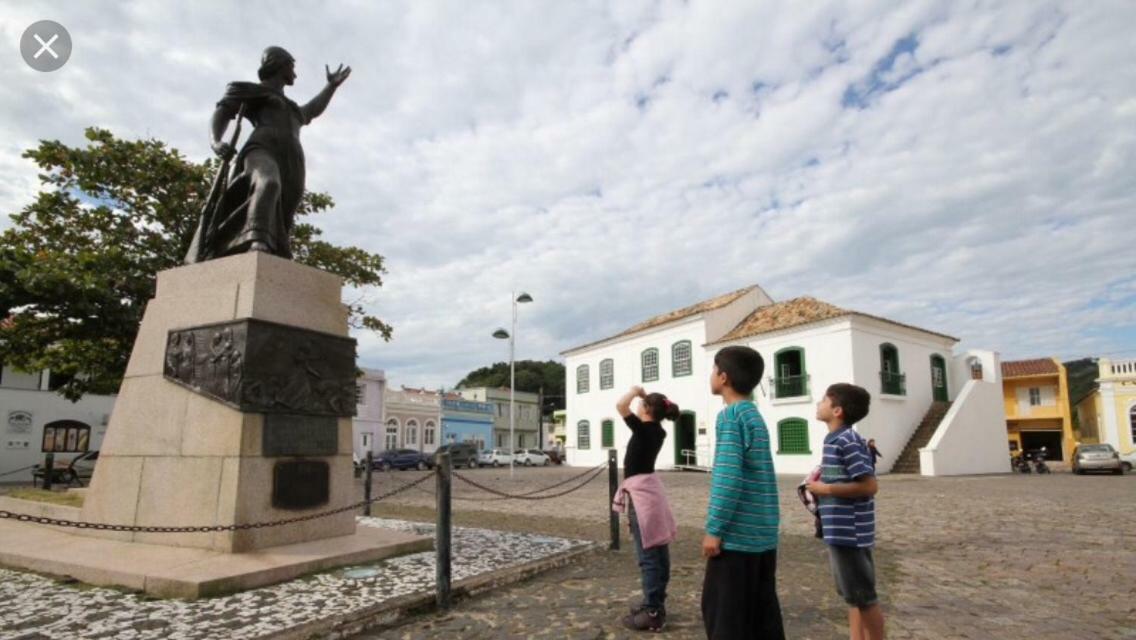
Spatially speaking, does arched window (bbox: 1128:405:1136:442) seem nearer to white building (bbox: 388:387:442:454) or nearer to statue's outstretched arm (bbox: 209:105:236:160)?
white building (bbox: 388:387:442:454)

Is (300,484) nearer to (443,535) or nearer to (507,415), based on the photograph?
(443,535)

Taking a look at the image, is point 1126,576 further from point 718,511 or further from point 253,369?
point 253,369

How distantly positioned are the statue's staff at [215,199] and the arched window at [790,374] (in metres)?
19.6

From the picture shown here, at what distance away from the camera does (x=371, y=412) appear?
128 feet

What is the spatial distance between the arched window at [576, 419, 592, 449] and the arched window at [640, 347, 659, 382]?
4362 mm

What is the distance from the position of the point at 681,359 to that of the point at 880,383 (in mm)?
7529

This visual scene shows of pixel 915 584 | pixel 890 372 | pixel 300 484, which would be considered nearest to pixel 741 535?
pixel 915 584

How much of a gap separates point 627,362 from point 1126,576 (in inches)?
941

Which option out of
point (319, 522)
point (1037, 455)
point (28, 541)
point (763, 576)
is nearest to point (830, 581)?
point (763, 576)

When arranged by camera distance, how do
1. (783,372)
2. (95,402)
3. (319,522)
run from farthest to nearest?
(95,402) < (783,372) < (319,522)

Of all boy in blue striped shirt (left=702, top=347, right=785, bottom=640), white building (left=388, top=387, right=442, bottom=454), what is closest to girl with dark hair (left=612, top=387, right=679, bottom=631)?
boy in blue striped shirt (left=702, top=347, right=785, bottom=640)

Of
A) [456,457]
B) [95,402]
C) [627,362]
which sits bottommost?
[456,457]

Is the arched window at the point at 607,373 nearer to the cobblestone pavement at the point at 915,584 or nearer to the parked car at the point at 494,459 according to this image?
the parked car at the point at 494,459

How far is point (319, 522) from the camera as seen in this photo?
5.47m
